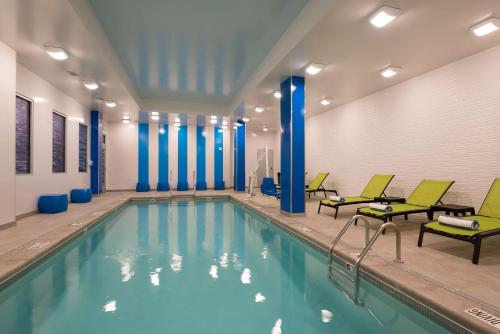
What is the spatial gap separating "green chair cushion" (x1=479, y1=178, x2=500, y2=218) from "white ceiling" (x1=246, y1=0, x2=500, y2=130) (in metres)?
2.38

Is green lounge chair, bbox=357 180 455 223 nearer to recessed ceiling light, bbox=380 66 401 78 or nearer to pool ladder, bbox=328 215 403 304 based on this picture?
pool ladder, bbox=328 215 403 304

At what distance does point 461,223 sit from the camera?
3.12 m

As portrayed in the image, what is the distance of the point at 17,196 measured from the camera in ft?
17.3

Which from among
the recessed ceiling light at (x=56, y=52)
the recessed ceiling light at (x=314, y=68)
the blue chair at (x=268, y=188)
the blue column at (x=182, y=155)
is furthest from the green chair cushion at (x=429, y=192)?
the blue column at (x=182, y=155)

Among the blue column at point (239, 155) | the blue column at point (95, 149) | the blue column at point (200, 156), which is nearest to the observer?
the blue column at point (95, 149)

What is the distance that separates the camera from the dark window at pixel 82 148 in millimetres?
8703

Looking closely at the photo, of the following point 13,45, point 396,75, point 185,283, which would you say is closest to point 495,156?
point 396,75

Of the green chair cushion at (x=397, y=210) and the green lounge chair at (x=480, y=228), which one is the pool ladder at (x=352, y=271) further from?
the green chair cushion at (x=397, y=210)

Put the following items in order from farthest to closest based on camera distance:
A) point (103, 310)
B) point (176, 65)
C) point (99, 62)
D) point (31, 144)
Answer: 1. point (176, 65)
2. point (31, 144)
3. point (99, 62)
4. point (103, 310)

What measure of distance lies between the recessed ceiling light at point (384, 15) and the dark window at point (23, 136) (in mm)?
6679

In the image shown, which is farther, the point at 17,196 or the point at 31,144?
the point at 31,144

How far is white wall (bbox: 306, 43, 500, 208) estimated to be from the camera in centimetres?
466

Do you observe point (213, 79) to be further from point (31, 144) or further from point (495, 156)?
point (495, 156)

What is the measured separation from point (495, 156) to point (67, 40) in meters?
7.37
